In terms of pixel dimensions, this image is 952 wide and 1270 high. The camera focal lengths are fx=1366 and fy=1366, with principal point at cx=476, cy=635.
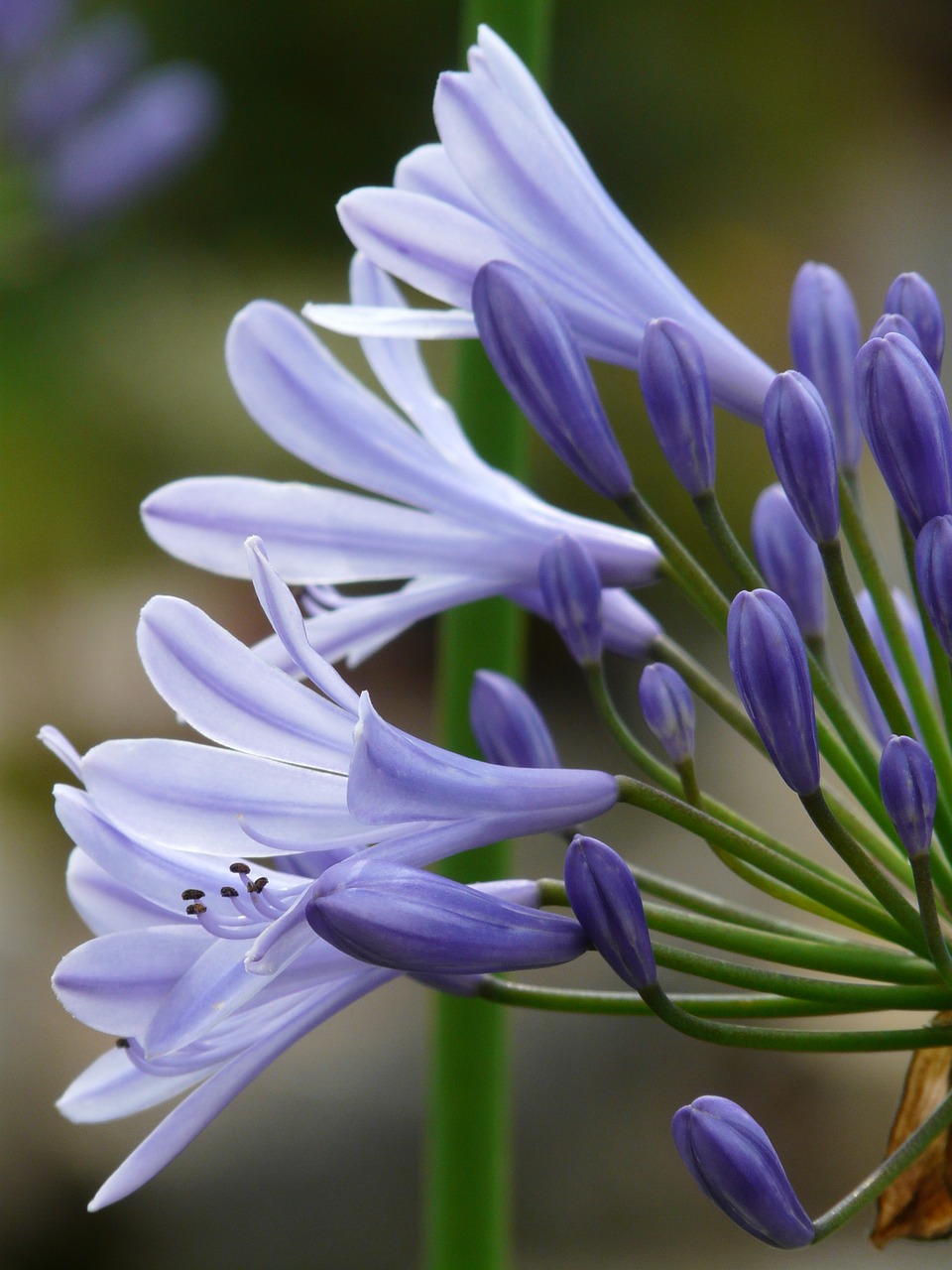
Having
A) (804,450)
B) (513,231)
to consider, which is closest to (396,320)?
(513,231)

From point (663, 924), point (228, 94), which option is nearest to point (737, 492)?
point (228, 94)

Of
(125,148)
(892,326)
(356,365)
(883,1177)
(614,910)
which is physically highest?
(125,148)

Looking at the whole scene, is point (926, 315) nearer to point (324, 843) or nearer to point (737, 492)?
point (324, 843)

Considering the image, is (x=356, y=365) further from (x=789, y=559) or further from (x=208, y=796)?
(x=208, y=796)

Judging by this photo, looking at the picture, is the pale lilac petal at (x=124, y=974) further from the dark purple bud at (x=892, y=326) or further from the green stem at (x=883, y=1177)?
the dark purple bud at (x=892, y=326)

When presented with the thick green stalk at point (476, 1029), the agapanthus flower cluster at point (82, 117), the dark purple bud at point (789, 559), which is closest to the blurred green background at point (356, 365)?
the agapanthus flower cluster at point (82, 117)

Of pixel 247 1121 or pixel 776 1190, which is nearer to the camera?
pixel 776 1190
